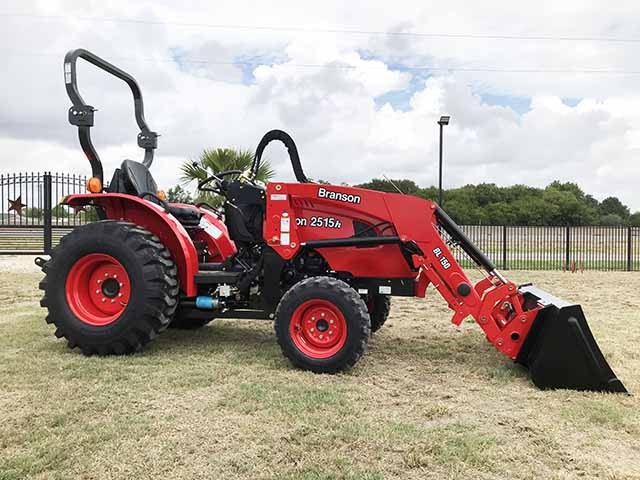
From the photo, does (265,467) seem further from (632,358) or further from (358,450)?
(632,358)

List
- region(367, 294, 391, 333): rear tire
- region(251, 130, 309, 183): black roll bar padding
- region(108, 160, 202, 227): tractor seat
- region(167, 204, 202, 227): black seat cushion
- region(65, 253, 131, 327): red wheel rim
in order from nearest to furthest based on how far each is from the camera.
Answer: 1. region(65, 253, 131, 327): red wheel rim
2. region(251, 130, 309, 183): black roll bar padding
3. region(108, 160, 202, 227): tractor seat
4. region(167, 204, 202, 227): black seat cushion
5. region(367, 294, 391, 333): rear tire

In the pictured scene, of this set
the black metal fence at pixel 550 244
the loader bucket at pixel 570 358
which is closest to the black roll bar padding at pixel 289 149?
the loader bucket at pixel 570 358

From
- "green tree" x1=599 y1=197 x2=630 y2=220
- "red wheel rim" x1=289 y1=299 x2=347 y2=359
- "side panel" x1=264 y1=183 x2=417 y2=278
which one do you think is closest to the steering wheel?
"side panel" x1=264 y1=183 x2=417 y2=278

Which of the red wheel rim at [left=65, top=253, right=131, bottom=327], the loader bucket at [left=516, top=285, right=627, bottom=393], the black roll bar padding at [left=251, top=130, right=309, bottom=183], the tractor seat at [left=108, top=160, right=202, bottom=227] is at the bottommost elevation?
the loader bucket at [left=516, top=285, right=627, bottom=393]

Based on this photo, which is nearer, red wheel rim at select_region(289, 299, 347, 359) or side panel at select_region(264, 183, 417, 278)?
red wheel rim at select_region(289, 299, 347, 359)

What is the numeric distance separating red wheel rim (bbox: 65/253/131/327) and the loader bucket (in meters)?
3.66

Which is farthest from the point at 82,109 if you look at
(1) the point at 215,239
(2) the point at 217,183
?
(1) the point at 215,239

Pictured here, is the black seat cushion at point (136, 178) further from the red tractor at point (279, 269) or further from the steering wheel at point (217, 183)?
the steering wheel at point (217, 183)

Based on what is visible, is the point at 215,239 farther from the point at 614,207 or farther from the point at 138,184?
the point at 614,207

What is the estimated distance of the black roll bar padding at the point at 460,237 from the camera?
16.4ft

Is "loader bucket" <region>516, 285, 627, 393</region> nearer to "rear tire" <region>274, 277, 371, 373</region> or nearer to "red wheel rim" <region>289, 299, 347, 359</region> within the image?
"rear tire" <region>274, 277, 371, 373</region>

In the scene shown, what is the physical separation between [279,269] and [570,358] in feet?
8.44

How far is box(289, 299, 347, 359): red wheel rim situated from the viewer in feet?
15.5

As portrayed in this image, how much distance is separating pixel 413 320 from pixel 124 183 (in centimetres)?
398
